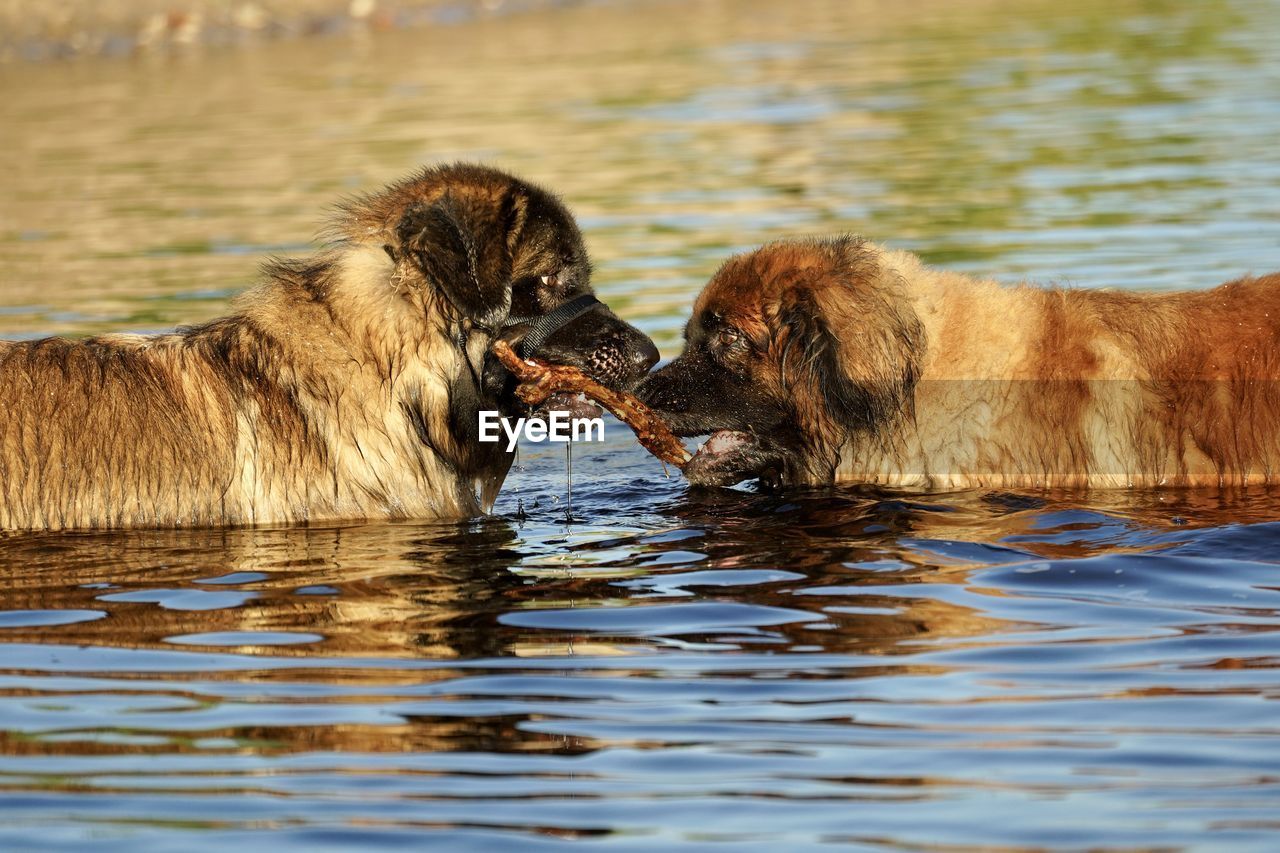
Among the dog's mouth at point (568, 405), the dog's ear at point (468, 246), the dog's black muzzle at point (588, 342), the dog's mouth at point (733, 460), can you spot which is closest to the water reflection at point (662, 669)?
the dog's mouth at point (733, 460)

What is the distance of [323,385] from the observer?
700cm

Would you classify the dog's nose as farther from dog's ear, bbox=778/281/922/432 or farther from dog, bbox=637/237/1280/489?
dog's ear, bbox=778/281/922/432

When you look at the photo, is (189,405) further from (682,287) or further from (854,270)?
(682,287)

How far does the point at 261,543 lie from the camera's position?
7004 mm

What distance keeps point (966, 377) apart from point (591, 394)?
153cm

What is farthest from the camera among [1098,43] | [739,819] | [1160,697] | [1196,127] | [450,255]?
[1098,43]

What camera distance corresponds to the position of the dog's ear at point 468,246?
683 cm

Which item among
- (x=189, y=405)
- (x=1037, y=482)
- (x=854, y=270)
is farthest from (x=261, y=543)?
(x=1037, y=482)

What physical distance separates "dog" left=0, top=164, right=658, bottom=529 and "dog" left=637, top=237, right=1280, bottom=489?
784 millimetres

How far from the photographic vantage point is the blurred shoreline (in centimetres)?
2942

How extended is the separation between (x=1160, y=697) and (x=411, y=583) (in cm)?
271

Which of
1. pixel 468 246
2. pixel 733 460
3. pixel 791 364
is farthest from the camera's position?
pixel 733 460

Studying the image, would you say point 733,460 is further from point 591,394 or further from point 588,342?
point 588,342

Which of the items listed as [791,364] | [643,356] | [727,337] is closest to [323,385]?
[643,356]
